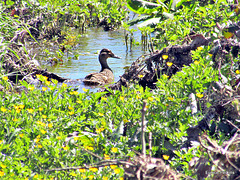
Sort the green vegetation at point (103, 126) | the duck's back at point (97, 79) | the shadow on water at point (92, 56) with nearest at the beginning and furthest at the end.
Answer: the green vegetation at point (103, 126) < the duck's back at point (97, 79) < the shadow on water at point (92, 56)

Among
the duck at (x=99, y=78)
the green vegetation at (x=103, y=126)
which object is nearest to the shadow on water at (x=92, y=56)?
the duck at (x=99, y=78)

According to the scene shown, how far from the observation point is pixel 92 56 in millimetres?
11320

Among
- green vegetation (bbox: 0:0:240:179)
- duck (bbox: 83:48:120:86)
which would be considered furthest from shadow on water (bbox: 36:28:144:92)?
green vegetation (bbox: 0:0:240:179)

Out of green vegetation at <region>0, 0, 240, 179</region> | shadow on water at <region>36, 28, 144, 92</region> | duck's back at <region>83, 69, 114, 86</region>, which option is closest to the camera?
green vegetation at <region>0, 0, 240, 179</region>

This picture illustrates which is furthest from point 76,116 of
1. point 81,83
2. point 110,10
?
point 110,10

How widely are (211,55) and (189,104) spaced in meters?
0.82

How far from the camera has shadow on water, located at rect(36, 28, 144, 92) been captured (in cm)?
961

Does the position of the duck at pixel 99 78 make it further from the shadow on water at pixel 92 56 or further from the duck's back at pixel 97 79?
the shadow on water at pixel 92 56

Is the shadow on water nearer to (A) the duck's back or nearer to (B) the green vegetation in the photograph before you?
(A) the duck's back

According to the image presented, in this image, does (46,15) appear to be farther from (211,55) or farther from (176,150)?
(176,150)

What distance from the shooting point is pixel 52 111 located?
4.20m

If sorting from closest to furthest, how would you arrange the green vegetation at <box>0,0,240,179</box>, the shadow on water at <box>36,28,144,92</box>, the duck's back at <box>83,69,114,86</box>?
the green vegetation at <box>0,0,240,179</box> < the duck's back at <box>83,69,114,86</box> < the shadow on water at <box>36,28,144,92</box>

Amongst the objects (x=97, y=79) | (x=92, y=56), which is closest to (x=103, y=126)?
(x=97, y=79)

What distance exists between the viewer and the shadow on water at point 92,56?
9609 mm
